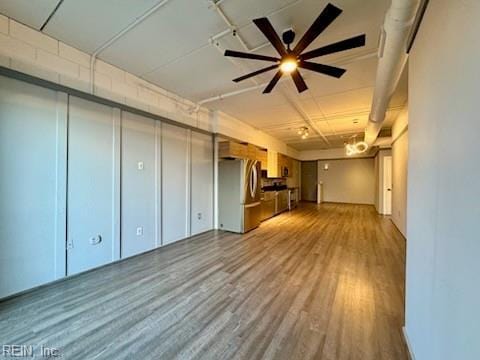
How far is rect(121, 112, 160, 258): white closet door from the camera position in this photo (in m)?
3.65

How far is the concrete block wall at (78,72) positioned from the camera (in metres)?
2.36

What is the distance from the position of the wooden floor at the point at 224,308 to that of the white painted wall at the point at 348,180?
316 inches

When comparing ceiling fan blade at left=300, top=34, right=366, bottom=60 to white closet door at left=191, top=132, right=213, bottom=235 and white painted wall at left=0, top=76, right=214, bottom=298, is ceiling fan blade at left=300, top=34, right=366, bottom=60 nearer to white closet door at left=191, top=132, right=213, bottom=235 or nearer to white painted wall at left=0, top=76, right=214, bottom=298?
white painted wall at left=0, top=76, right=214, bottom=298

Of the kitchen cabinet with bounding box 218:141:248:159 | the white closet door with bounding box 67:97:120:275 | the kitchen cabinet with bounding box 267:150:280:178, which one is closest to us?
the white closet door with bounding box 67:97:120:275

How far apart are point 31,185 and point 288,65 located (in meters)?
3.36

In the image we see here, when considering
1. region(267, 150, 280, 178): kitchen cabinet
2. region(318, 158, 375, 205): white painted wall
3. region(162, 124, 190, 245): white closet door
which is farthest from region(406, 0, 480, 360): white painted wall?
region(318, 158, 375, 205): white painted wall

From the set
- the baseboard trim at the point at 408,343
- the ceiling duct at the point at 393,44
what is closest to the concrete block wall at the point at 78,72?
the ceiling duct at the point at 393,44

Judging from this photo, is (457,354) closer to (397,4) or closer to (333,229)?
(397,4)

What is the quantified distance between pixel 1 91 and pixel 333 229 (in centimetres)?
657

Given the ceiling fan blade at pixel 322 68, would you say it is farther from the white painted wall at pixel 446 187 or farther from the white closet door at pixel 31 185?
the white closet door at pixel 31 185

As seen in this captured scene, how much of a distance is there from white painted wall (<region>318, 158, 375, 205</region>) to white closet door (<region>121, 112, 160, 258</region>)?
33.4ft

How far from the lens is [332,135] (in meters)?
7.93

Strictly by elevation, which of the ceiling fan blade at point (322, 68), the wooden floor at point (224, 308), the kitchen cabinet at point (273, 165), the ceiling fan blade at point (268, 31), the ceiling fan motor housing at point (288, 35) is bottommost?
the wooden floor at point (224, 308)

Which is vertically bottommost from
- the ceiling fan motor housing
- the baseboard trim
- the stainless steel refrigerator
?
the baseboard trim
